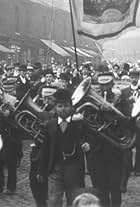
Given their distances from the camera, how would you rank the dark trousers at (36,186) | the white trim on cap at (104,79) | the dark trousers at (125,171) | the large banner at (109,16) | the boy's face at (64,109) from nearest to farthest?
1. the boy's face at (64,109)
2. the dark trousers at (36,186)
3. the white trim on cap at (104,79)
4. the dark trousers at (125,171)
5. the large banner at (109,16)

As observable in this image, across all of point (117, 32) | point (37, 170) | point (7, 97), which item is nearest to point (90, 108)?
point (37, 170)

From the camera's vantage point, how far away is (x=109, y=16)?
344 inches

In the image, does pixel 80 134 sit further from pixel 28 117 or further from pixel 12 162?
pixel 12 162

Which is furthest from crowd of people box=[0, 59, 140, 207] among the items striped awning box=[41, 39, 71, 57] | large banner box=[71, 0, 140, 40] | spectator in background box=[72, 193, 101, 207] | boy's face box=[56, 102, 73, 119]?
striped awning box=[41, 39, 71, 57]

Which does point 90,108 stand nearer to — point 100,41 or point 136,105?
point 136,105

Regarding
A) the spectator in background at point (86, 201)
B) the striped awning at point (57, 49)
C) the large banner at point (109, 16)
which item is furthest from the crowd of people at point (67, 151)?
the striped awning at point (57, 49)

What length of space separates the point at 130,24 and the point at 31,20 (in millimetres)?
34142

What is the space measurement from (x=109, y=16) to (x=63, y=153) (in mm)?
3945

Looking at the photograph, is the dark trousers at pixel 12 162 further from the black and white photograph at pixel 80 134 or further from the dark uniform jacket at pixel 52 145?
the dark uniform jacket at pixel 52 145

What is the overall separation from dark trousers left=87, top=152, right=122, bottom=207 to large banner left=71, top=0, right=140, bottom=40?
11.0 feet

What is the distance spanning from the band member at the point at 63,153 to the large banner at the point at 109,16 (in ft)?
11.9

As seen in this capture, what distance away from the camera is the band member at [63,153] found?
17.4 feet

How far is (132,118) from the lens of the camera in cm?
593

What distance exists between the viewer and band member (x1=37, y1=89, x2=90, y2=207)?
530cm
